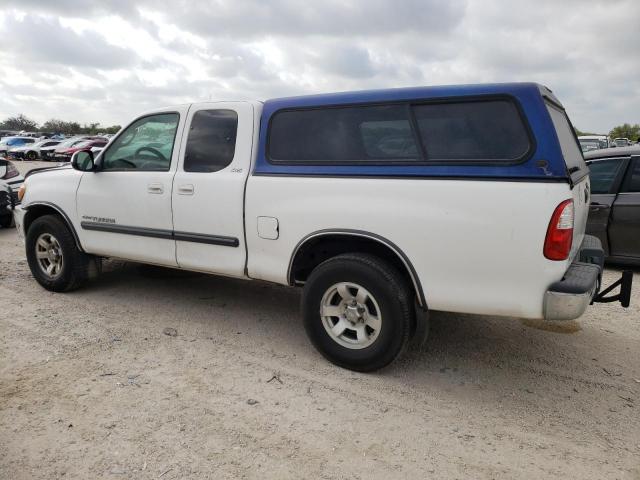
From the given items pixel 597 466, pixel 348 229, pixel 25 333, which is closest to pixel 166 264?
pixel 25 333

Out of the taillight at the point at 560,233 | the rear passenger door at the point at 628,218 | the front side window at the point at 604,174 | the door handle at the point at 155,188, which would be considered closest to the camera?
the taillight at the point at 560,233

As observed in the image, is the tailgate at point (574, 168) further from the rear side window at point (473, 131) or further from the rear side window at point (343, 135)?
the rear side window at point (343, 135)

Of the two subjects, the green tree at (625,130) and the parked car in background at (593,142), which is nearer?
the parked car in background at (593,142)

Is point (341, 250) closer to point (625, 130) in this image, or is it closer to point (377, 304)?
point (377, 304)

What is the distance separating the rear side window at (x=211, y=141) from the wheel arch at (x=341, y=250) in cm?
97

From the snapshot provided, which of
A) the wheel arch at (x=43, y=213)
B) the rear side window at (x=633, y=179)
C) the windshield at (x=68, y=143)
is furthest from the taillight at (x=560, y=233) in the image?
the windshield at (x=68, y=143)

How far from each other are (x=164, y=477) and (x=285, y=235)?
1.76 metres

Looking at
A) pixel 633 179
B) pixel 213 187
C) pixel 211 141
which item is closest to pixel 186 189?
pixel 213 187

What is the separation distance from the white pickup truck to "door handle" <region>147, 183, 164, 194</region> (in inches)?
0.5

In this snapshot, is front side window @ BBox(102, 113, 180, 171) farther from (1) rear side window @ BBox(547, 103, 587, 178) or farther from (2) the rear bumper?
(2) the rear bumper

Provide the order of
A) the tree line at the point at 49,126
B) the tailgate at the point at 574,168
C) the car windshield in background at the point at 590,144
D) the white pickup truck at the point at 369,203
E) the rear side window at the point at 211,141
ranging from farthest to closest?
the tree line at the point at 49,126, the car windshield in background at the point at 590,144, the rear side window at the point at 211,141, the tailgate at the point at 574,168, the white pickup truck at the point at 369,203

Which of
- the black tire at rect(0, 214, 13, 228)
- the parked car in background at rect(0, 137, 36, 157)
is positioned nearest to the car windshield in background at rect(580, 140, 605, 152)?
the black tire at rect(0, 214, 13, 228)

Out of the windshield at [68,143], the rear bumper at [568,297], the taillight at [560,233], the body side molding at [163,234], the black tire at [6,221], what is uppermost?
the windshield at [68,143]

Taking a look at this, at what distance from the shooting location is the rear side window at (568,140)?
10.4ft
